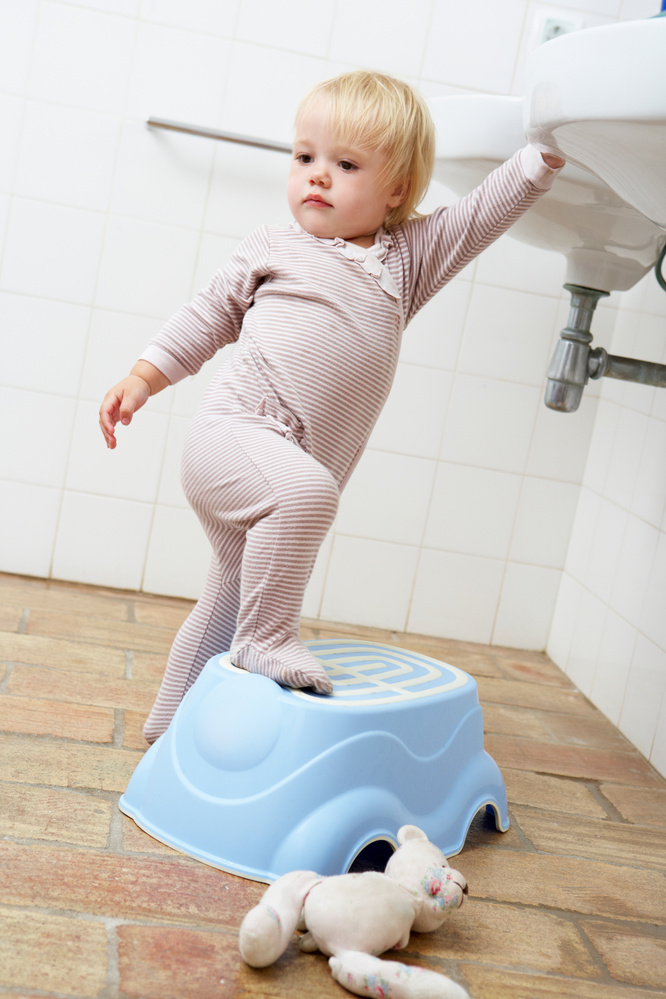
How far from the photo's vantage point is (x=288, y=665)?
102 cm

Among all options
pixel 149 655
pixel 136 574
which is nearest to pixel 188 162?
pixel 136 574

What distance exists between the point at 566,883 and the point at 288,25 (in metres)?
1.54

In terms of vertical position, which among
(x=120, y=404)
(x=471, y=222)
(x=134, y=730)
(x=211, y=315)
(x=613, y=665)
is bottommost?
(x=134, y=730)

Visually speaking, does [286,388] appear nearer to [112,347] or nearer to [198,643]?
[198,643]

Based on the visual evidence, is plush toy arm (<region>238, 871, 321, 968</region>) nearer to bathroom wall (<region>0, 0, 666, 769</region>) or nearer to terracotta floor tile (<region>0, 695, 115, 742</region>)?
terracotta floor tile (<region>0, 695, 115, 742</region>)

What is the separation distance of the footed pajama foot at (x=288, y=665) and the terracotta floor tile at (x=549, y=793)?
0.41 metres

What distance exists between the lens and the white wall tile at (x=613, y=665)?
1.65 m

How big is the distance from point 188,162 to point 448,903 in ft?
4.70

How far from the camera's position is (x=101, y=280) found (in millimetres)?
1832

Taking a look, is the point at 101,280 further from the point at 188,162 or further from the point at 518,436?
the point at 518,436

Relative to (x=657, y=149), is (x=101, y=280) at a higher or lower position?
lower

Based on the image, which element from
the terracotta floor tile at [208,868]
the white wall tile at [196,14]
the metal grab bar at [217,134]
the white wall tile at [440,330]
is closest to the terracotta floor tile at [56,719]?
the terracotta floor tile at [208,868]

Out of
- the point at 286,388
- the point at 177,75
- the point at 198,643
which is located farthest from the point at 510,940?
the point at 177,75

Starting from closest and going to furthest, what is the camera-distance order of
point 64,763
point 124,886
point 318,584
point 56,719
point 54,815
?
point 124,886, point 54,815, point 64,763, point 56,719, point 318,584
